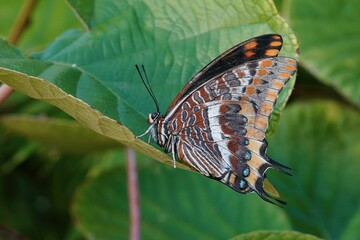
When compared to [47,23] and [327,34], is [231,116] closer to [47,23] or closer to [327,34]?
[327,34]

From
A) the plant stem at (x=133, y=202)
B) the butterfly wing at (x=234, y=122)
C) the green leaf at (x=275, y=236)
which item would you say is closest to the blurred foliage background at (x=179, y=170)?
the plant stem at (x=133, y=202)

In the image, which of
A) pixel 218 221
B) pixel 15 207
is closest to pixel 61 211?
pixel 15 207

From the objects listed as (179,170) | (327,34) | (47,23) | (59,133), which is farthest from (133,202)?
(47,23)

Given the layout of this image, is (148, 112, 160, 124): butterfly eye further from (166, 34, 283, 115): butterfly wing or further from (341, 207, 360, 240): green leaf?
(341, 207, 360, 240): green leaf

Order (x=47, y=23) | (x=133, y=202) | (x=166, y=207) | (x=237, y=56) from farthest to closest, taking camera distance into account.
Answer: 1. (x=47, y=23)
2. (x=166, y=207)
3. (x=133, y=202)
4. (x=237, y=56)

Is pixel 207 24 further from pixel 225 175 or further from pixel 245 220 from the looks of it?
pixel 245 220
